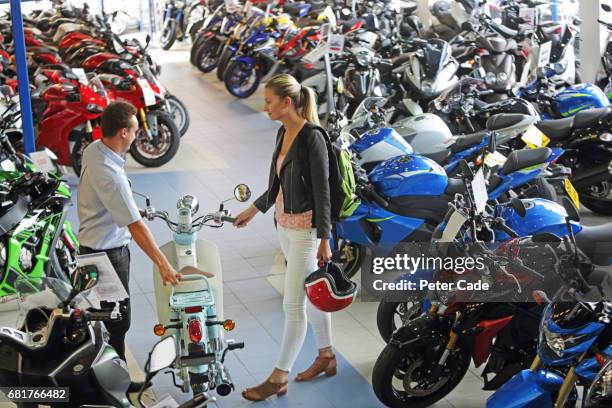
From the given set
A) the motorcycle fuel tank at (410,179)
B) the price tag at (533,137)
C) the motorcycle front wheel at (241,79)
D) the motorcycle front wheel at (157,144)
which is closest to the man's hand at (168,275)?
the motorcycle fuel tank at (410,179)

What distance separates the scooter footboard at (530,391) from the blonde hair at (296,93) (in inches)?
61.8

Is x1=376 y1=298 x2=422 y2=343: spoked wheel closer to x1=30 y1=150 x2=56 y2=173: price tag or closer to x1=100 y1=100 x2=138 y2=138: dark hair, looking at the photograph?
x1=100 y1=100 x2=138 y2=138: dark hair

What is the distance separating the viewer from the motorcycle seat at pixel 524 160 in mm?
6270

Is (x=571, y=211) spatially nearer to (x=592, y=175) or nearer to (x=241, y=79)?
(x=592, y=175)

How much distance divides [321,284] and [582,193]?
3.74m

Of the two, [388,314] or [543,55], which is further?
[543,55]

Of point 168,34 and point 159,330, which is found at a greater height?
point 159,330

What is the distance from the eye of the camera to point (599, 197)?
7613mm

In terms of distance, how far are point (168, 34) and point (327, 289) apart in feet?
39.9

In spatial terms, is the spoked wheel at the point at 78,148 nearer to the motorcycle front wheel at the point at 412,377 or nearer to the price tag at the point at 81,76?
the price tag at the point at 81,76

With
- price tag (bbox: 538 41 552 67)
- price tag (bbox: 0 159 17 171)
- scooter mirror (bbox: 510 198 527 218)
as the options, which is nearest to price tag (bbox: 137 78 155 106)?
price tag (bbox: 0 159 17 171)

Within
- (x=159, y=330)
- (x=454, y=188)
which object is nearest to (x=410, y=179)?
(x=454, y=188)

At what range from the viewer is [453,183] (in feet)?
20.2

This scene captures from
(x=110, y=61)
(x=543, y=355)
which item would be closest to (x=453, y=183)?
(x=543, y=355)
